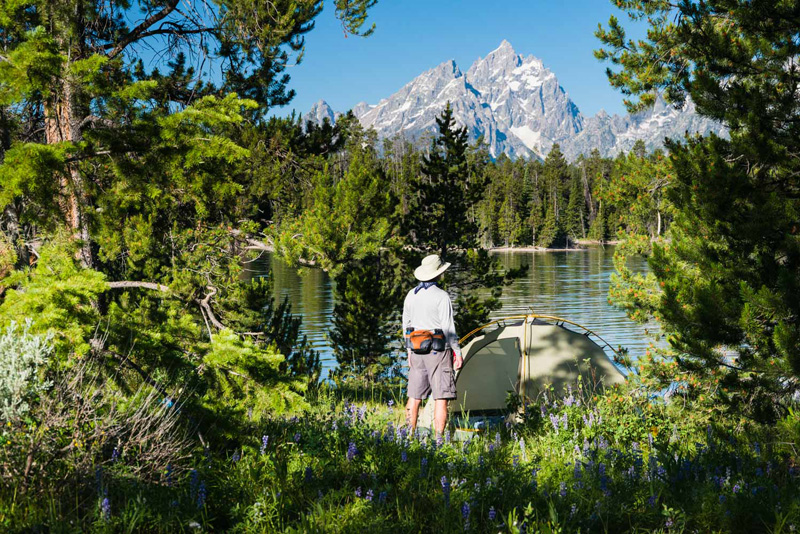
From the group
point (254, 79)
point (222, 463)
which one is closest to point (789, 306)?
point (222, 463)

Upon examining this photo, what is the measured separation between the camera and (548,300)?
33.8 metres

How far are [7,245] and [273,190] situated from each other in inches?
275

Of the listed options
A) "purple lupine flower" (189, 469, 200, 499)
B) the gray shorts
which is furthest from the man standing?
"purple lupine flower" (189, 469, 200, 499)

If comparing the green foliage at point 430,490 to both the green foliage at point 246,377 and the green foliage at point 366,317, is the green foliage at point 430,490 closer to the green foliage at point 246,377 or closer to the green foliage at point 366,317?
the green foliage at point 246,377

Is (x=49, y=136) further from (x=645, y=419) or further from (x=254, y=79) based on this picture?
(x=645, y=419)

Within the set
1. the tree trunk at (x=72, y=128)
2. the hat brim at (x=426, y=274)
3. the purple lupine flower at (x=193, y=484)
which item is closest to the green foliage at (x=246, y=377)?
the purple lupine flower at (x=193, y=484)

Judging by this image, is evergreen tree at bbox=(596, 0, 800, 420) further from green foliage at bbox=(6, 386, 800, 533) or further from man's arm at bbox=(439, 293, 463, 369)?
man's arm at bbox=(439, 293, 463, 369)

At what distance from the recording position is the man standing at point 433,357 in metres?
5.21

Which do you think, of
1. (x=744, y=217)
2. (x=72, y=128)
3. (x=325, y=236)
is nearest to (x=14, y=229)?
(x=72, y=128)

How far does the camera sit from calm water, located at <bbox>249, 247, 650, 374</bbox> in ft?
81.1

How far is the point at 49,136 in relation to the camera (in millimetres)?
4559

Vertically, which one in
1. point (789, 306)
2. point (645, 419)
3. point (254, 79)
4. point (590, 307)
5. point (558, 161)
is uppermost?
point (558, 161)

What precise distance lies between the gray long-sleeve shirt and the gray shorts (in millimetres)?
188

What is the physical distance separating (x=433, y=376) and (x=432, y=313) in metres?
0.61
